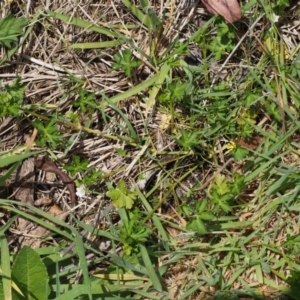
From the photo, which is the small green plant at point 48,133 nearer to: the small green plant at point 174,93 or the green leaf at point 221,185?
the small green plant at point 174,93

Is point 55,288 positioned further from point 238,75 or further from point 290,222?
point 238,75

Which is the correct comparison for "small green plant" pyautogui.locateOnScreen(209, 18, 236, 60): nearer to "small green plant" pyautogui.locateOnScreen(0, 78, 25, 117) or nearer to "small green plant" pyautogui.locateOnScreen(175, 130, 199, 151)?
"small green plant" pyautogui.locateOnScreen(175, 130, 199, 151)

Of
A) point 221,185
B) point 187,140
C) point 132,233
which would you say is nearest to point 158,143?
point 187,140

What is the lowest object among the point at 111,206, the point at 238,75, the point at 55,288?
the point at 55,288

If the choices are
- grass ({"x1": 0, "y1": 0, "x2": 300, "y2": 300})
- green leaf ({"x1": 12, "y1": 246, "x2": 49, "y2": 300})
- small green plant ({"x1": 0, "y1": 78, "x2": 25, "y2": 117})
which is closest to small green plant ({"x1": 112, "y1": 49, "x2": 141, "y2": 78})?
grass ({"x1": 0, "y1": 0, "x2": 300, "y2": 300})

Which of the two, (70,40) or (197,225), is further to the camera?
(70,40)

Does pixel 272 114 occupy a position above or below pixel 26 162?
above

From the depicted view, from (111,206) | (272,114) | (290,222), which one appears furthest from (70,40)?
(290,222)

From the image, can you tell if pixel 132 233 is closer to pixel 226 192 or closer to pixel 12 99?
pixel 226 192
